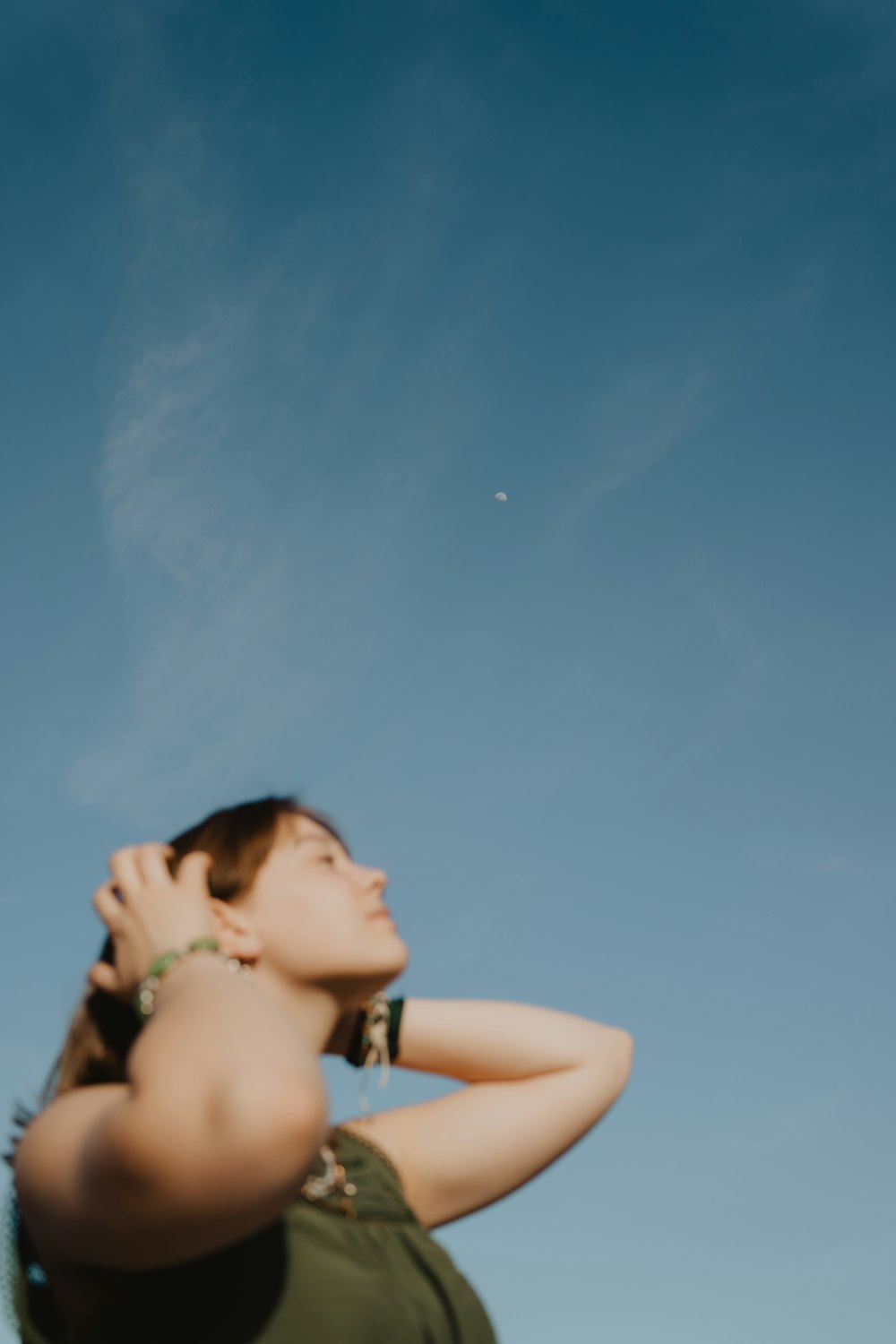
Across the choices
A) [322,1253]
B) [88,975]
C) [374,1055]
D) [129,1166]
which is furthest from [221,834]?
[129,1166]

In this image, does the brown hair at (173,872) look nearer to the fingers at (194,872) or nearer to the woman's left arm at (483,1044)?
the fingers at (194,872)

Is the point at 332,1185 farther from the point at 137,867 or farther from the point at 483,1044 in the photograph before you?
the point at 137,867

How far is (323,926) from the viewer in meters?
3.16

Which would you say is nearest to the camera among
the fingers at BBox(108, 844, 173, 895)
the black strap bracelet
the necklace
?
the fingers at BBox(108, 844, 173, 895)

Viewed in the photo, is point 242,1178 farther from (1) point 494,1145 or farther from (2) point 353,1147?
(1) point 494,1145

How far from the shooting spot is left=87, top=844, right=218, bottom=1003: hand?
2611mm

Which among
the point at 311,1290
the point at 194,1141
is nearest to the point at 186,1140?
the point at 194,1141

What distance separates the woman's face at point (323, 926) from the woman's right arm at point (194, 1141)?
0.85 metres

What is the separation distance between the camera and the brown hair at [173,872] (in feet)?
10.1

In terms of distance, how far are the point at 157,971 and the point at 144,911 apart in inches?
8.2

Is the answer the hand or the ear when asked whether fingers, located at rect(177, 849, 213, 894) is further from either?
the ear

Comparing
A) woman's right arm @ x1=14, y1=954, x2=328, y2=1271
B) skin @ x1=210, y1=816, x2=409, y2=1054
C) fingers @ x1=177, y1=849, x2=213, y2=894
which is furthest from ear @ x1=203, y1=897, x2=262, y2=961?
woman's right arm @ x1=14, y1=954, x2=328, y2=1271

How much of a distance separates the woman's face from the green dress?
0.57 metres

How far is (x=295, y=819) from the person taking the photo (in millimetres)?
3584
